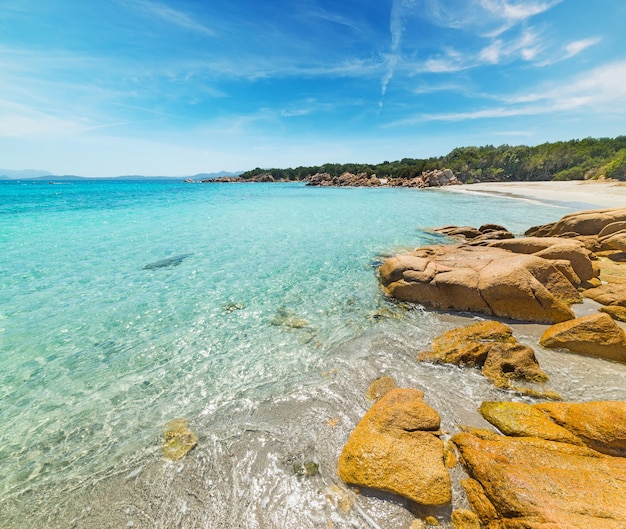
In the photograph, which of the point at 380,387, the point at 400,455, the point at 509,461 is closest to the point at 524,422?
the point at 509,461

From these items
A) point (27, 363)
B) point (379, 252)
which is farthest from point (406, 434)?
point (379, 252)

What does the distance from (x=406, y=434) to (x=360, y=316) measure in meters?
4.58

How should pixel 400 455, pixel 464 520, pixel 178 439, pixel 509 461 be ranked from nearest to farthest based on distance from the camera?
pixel 464 520 → pixel 509 461 → pixel 400 455 → pixel 178 439

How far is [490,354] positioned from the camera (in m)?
5.95

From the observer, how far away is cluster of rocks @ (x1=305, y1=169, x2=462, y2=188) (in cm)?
7594

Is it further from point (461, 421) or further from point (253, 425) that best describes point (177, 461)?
point (461, 421)

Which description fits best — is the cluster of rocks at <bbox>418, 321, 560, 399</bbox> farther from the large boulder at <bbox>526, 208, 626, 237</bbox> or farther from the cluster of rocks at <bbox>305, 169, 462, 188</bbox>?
the cluster of rocks at <bbox>305, 169, 462, 188</bbox>

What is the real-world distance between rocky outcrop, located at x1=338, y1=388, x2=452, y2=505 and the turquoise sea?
0.21m

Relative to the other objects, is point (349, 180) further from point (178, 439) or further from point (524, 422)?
point (178, 439)

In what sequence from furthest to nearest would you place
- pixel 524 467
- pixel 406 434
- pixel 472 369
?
pixel 472 369 < pixel 406 434 < pixel 524 467

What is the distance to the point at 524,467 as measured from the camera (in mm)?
3422

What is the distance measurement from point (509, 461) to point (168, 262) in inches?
567

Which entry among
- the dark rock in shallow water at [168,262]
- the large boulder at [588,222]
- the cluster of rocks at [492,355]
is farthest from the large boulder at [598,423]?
the large boulder at [588,222]

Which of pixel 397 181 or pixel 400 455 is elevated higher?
pixel 397 181
